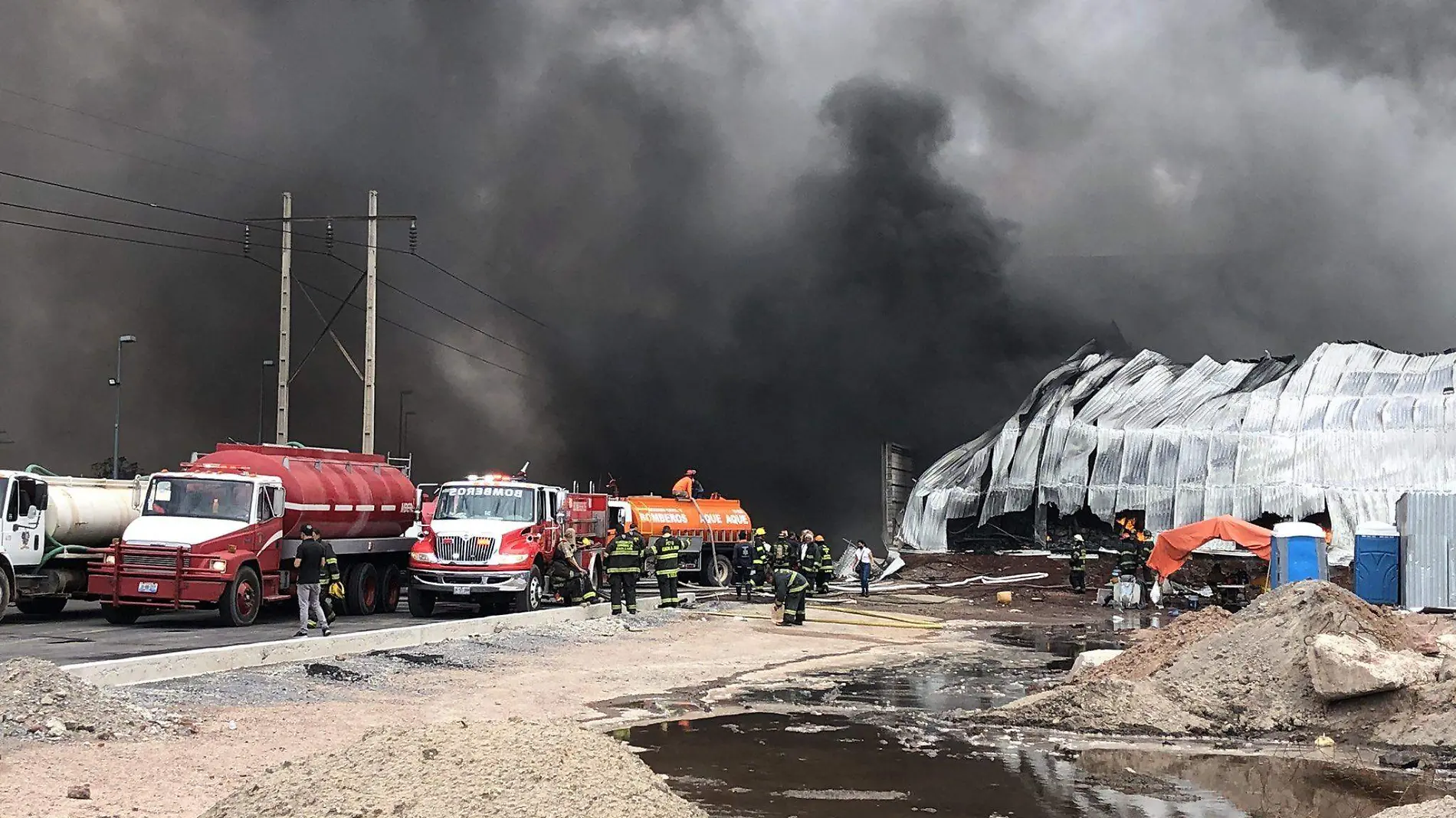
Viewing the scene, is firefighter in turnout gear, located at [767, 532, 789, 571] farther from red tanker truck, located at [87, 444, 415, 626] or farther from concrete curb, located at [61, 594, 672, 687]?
concrete curb, located at [61, 594, 672, 687]

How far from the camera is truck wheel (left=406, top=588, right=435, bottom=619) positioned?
22.6 m

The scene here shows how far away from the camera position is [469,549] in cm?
2212

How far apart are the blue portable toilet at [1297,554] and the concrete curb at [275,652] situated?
1546 centimetres

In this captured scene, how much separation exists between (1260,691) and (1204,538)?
17.2m

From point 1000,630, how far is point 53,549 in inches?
636

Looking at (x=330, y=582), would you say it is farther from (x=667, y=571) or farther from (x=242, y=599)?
(x=667, y=571)

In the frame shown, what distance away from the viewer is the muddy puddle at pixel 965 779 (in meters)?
8.06

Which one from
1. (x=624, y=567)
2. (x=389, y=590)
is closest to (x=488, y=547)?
(x=624, y=567)

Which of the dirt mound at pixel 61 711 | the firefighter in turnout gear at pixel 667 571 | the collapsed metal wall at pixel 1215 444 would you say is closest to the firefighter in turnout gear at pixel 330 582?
the firefighter in turnout gear at pixel 667 571

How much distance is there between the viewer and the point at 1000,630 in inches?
917

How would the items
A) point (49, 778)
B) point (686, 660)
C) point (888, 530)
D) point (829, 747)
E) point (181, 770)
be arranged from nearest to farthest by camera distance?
point (49, 778) < point (181, 770) < point (829, 747) < point (686, 660) < point (888, 530)

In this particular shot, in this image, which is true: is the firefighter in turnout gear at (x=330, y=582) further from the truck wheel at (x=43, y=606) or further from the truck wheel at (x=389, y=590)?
the truck wheel at (x=43, y=606)

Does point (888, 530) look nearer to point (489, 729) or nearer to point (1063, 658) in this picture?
point (1063, 658)

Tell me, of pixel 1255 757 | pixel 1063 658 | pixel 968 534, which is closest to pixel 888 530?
pixel 968 534
